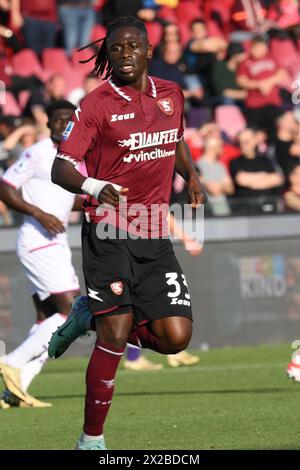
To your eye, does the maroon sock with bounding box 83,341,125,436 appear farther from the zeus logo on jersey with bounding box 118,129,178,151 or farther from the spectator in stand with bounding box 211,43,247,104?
the spectator in stand with bounding box 211,43,247,104

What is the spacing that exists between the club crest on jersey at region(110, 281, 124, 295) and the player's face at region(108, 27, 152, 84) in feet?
3.90

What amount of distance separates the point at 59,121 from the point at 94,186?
3412 millimetres

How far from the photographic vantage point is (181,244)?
1501 centimetres

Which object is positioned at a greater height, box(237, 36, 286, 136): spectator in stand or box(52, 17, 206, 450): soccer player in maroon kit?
box(52, 17, 206, 450): soccer player in maroon kit

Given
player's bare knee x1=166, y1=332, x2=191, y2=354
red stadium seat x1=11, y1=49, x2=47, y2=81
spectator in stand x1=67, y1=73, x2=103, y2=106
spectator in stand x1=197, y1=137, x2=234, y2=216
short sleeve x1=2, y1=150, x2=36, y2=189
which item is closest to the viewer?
player's bare knee x1=166, y1=332, x2=191, y2=354

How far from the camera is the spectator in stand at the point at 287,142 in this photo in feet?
55.9

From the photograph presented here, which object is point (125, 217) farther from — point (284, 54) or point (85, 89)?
point (284, 54)

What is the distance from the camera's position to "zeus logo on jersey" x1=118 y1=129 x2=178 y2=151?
23.7 feet

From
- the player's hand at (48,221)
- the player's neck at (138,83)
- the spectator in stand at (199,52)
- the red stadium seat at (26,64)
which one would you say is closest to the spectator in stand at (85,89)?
the red stadium seat at (26,64)

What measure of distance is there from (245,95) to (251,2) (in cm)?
262

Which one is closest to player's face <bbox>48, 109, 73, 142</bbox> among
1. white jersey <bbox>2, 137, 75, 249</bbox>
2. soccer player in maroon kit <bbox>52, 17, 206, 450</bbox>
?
white jersey <bbox>2, 137, 75, 249</bbox>

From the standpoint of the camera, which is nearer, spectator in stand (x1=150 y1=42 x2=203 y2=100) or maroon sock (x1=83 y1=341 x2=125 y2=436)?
maroon sock (x1=83 y1=341 x2=125 y2=436)

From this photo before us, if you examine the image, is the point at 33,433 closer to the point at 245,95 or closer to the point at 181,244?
the point at 181,244

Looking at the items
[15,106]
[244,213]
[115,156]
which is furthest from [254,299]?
[115,156]
